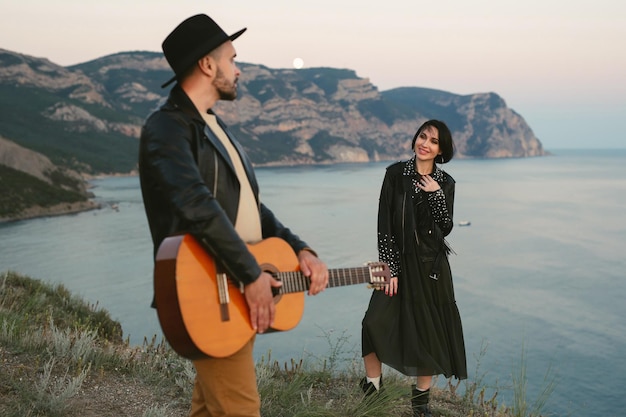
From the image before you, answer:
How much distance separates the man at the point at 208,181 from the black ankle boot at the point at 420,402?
2.43m

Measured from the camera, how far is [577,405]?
19.1m

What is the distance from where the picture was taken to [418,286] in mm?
4230

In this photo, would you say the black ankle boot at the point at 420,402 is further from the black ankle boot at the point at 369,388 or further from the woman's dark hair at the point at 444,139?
the woman's dark hair at the point at 444,139

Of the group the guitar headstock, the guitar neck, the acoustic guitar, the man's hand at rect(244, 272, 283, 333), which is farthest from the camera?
the guitar headstock

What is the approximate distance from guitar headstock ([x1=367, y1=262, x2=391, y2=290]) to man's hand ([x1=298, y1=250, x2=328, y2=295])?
625mm

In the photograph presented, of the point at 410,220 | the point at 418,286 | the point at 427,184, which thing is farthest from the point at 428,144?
the point at 418,286

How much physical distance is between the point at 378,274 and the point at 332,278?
475 millimetres

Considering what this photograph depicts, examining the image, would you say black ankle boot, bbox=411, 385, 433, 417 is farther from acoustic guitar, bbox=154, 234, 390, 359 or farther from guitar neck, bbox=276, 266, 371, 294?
acoustic guitar, bbox=154, 234, 390, 359

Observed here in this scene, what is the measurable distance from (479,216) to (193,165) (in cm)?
7144

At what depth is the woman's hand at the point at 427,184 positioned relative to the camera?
4.30 meters

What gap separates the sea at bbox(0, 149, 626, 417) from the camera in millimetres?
21312

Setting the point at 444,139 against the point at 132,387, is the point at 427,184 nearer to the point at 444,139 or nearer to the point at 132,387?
the point at 444,139

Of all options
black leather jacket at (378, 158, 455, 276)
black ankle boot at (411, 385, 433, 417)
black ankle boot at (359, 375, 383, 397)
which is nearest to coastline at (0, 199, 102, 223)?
black ankle boot at (359, 375, 383, 397)

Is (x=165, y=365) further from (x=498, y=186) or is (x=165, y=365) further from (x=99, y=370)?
(x=498, y=186)
